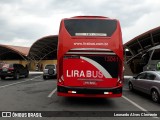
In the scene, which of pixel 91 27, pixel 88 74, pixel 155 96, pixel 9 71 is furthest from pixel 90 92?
pixel 9 71

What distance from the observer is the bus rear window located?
8.36m

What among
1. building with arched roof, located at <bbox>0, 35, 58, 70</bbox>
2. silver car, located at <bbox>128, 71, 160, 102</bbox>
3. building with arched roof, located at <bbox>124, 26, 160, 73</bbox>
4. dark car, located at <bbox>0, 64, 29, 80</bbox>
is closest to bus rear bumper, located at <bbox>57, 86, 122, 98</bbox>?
silver car, located at <bbox>128, 71, 160, 102</bbox>

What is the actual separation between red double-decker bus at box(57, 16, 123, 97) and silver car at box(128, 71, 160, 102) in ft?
7.08

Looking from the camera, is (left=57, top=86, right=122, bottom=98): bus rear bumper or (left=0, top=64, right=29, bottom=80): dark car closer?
(left=57, top=86, right=122, bottom=98): bus rear bumper

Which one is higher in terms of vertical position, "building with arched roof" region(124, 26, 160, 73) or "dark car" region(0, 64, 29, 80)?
"building with arched roof" region(124, 26, 160, 73)

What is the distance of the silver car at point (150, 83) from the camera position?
30.8 ft

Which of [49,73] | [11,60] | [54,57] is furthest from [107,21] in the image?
[11,60]

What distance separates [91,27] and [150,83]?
4067 mm

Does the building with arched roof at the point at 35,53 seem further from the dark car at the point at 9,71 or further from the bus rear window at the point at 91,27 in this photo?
the bus rear window at the point at 91,27

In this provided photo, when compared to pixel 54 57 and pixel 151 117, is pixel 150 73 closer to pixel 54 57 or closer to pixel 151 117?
pixel 151 117

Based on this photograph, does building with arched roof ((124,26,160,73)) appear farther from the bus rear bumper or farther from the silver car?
the bus rear bumper

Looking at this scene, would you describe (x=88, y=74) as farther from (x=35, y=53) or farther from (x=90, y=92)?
(x=35, y=53)

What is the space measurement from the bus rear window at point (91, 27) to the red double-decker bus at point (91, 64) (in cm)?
4

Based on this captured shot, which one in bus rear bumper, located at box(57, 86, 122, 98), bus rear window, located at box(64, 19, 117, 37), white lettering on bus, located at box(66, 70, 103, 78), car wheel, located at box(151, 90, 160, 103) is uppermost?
bus rear window, located at box(64, 19, 117, 37)
